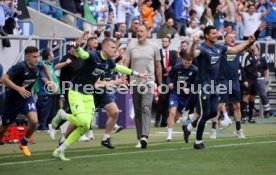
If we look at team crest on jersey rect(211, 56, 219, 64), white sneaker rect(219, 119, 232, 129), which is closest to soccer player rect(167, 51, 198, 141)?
white sneaker rect(219, 119, 232, 129)

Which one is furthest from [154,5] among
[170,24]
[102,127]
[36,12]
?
→ [102,127]

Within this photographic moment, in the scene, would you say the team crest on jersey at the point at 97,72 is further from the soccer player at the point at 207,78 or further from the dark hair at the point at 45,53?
the dark hair at the point at 45,53

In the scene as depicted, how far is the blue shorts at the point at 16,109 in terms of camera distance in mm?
16781

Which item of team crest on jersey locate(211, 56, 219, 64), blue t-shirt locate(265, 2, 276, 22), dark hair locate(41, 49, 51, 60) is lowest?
team crest on jersey locate(211, 56, 219, 64)

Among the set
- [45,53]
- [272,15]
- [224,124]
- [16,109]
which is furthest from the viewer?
[272,15]

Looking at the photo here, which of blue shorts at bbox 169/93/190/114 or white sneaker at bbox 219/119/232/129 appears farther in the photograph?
white sneaker at bbox 219/119/232/129

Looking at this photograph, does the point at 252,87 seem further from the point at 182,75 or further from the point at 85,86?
the point at 85,86

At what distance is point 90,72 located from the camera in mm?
16453

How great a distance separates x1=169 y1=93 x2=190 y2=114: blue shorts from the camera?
2104 centimetres

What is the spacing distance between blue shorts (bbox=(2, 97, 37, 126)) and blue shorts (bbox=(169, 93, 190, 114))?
192 inches

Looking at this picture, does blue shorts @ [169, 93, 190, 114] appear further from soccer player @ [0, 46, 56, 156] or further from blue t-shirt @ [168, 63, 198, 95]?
soccer player @ [0, 46, 56, 156]

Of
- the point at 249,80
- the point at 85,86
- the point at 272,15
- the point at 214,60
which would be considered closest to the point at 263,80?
the point at 249,80

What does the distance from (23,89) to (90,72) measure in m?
1.22

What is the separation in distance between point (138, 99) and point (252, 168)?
183 inches
